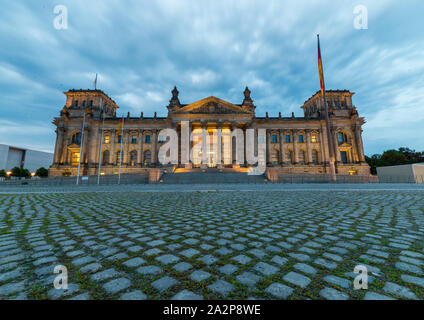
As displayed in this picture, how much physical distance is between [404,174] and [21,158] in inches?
4333

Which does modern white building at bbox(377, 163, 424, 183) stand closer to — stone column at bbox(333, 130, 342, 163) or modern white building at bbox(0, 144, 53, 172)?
stone column at bbox(333, 130, 342, 163)

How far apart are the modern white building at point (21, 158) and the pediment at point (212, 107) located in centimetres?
7043

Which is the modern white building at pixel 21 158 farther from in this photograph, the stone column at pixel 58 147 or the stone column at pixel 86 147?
the stone column at pixel 86 147

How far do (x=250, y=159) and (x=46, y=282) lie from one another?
1411 inches

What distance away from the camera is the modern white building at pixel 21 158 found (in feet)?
208

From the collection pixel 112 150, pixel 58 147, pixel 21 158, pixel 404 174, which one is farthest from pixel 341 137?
pixel 21 158

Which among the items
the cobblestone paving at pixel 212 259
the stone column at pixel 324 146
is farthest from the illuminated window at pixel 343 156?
the cobblestone paving at pixel 212 259

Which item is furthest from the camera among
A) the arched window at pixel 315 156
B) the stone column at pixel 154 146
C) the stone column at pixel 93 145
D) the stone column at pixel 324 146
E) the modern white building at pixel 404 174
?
the arched window at pixel 315 156

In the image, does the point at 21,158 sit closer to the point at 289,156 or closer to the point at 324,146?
the point at 289,156

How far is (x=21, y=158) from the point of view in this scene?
7106cm

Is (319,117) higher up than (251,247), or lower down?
higher up
